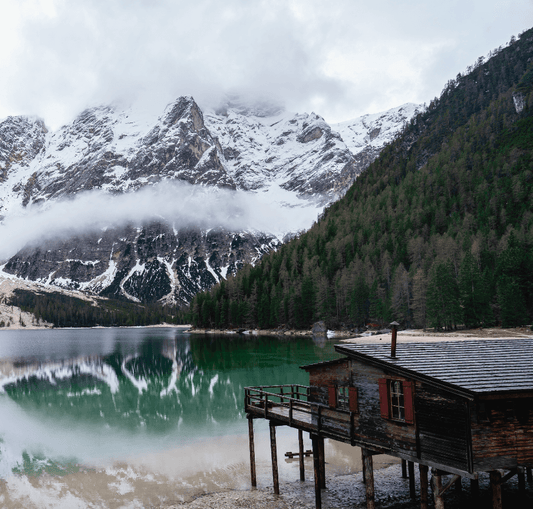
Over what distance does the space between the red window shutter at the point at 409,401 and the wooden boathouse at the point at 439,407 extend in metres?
0.03

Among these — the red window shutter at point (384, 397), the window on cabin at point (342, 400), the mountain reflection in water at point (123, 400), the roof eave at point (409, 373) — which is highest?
the roof eave at point (409, 373)

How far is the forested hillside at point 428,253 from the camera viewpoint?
10094cm

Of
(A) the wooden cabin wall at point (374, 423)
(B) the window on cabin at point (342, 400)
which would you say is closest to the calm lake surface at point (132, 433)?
(B) the window on cabin at point (342, 400)

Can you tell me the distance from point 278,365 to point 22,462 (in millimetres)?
42997

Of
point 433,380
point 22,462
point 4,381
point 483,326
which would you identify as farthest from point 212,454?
point 483,326

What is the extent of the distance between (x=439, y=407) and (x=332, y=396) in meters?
5.53

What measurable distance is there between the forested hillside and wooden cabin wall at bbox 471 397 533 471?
8322 centimetres

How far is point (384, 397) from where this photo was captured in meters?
17.4

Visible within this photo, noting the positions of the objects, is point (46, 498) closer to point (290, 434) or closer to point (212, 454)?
point (212, 454)

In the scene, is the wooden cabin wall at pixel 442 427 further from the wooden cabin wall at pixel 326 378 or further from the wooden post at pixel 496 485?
the wooden cabin wall at pixel 326 378

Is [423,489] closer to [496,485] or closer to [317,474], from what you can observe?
[496,485]

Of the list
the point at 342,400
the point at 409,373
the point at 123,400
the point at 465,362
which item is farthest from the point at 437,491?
the point at 123,400

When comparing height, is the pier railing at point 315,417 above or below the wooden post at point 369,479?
above

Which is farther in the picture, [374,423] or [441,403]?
[374,423]
